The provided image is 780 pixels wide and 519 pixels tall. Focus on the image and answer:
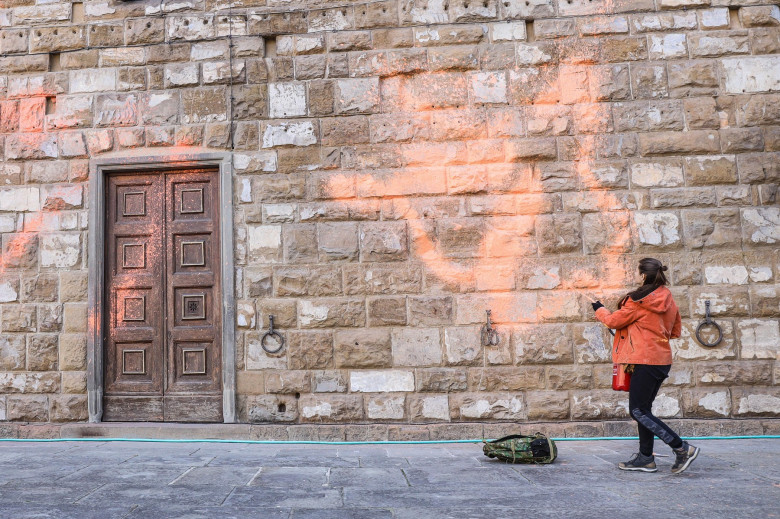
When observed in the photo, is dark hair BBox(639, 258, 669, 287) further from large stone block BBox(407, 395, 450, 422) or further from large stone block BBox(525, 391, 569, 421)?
large stone block BBox(407, 395, 450, 422)

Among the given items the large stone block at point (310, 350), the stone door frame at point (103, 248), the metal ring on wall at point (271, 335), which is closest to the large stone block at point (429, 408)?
the large stone block at point (310, 350)

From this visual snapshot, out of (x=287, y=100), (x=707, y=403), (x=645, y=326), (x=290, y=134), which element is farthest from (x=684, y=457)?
(x=287, y=100)

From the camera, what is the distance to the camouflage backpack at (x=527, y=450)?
443 cm

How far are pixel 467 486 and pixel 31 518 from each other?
244 cm

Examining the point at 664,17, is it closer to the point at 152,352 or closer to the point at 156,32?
the point at 156,32

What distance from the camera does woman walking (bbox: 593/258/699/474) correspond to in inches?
161

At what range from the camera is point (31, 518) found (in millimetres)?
3078

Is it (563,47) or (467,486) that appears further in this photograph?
(563,47)

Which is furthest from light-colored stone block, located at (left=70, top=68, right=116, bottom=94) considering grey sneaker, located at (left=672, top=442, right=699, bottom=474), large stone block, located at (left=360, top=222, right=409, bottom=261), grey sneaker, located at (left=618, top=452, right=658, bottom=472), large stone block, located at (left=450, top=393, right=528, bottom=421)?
grey sneaker, located at (left=672, top=442, right=699, bottom=474)

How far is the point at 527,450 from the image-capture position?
4434 mm

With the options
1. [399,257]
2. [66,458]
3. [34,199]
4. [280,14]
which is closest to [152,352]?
[66,458]

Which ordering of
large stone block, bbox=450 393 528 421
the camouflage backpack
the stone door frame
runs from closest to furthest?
the camouflage backpack, large stone block, bbox=450 393 528 421, the stone door frame

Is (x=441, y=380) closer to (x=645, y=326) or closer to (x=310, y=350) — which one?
(x=310, y=350)

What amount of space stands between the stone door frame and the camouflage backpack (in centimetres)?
266
